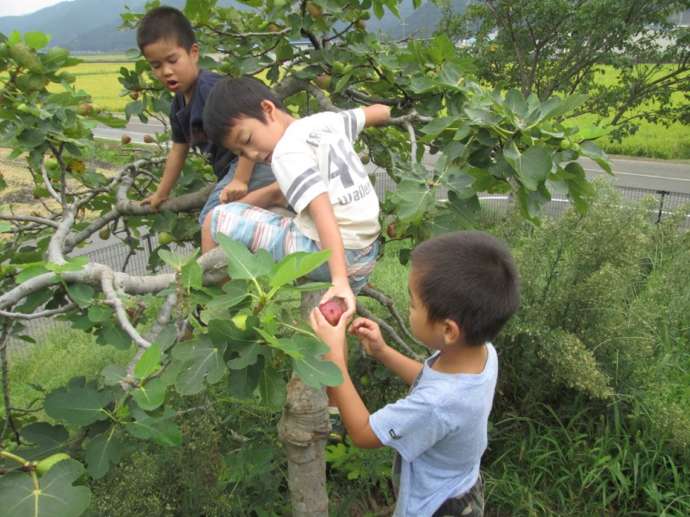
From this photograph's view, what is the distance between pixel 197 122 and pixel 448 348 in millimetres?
1377

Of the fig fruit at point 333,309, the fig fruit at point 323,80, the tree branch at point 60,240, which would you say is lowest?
the fig fruit at point 333,309

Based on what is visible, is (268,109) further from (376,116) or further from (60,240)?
(60,240)

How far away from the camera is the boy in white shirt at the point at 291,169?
162cm

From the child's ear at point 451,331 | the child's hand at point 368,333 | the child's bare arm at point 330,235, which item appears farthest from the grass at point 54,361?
the child's ear at point 451,331

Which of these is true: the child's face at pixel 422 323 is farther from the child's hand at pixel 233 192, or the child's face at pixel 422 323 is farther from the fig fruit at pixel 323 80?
the fig fruit at pixel 323 80

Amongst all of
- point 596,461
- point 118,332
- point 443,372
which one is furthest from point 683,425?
point 118,332

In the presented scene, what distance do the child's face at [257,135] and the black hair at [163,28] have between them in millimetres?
691

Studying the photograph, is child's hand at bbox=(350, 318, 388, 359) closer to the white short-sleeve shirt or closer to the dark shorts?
the white short-sleeve shirt

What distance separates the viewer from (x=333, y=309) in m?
1.33

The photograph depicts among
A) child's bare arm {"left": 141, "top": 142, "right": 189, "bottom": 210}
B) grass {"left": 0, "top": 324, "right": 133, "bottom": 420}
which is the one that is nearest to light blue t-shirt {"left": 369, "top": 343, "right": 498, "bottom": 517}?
child's bare arm {"left": 141, "top": 142, "right": 189, "bottom": 210}

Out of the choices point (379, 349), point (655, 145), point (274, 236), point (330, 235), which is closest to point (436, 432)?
point (379, 349)

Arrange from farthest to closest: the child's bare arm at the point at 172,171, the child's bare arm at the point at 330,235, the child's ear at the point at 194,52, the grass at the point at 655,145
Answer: the grass at the point at 655,145, the child's bare arm at the point at 172,171, the child's ear at the point at 194,52, the child's bare arm at the point at 330,235

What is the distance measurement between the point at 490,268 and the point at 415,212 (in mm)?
248

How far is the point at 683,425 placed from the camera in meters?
2.78
